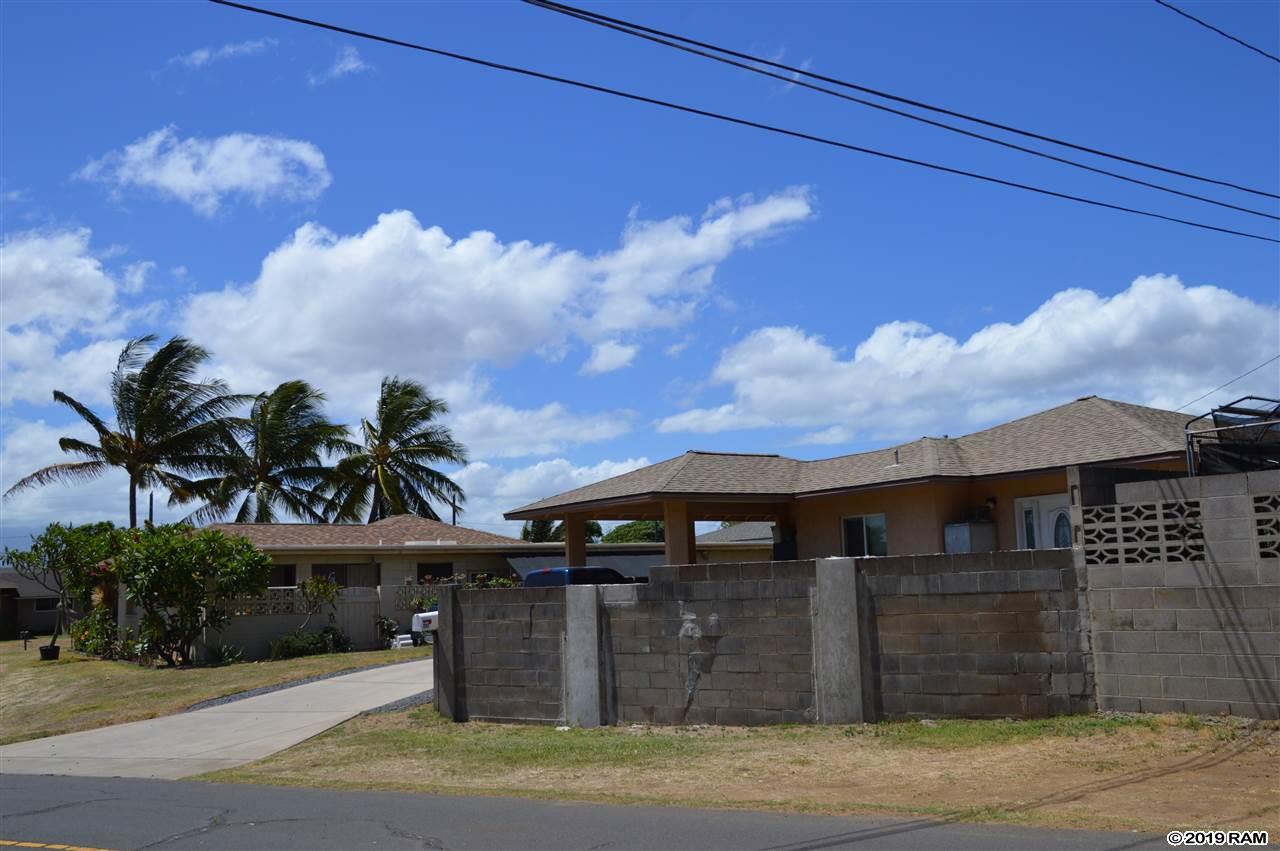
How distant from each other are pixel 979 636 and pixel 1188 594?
2.22 m

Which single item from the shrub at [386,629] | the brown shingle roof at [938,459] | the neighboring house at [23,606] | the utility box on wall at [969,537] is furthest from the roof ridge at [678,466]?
the neighboring house at [23,606]

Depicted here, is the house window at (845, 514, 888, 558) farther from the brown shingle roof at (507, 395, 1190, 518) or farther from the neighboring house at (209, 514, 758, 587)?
the neighboring house at (209, 514, 758, 587)

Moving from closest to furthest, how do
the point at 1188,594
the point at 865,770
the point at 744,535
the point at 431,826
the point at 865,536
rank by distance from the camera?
the point at 431,826 → the point at 865,770 → the point at 1188,594 → the point at 865,536 → the point at 744,535

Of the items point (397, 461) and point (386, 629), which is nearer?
point (386, 629)

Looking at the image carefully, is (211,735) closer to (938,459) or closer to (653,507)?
(653,507)

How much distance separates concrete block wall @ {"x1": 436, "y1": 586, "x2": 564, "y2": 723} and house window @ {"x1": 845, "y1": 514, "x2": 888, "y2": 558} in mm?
7883

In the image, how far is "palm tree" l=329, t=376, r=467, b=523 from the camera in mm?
43531

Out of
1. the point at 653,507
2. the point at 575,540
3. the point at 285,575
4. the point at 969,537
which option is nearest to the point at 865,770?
the point at 969,537

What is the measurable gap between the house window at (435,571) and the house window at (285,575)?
141 inches

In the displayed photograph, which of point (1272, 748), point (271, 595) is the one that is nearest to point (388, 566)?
point (271, 595)

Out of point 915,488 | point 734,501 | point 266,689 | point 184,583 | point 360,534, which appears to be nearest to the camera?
point 915,488

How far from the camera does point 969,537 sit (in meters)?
19.7

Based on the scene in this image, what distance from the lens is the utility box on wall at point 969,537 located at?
19703 mm

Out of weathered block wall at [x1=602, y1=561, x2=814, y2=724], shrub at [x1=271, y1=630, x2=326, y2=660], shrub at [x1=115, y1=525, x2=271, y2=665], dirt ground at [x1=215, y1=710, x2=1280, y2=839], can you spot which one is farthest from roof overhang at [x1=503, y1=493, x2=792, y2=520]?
dirt ground at [x1=215, y1=710, x2=1280, y2=839]
